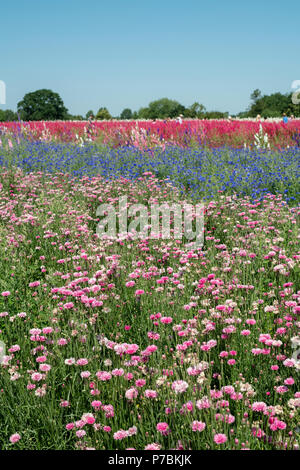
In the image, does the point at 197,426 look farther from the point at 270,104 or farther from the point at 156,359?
the point at 270,104

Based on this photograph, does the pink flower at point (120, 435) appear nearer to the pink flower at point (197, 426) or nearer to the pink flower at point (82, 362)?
the pink flower at point (197, 426)

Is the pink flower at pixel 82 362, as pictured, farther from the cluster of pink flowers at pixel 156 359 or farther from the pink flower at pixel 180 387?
the pink flower at pixel 180 387

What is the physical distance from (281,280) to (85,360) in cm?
192

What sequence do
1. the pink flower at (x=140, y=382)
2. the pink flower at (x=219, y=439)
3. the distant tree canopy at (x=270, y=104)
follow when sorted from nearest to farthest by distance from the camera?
the pink flower at (x=219, y=439) → the pink flower at (x=140, y=382) → the distant tree canopy at (x=270, y=104)

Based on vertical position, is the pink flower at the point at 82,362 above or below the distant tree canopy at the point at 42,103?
below

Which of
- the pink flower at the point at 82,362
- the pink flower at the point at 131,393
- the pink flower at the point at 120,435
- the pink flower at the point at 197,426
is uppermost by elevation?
the pink flower at the point at 82,362

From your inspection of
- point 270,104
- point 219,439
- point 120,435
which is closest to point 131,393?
point 120,435

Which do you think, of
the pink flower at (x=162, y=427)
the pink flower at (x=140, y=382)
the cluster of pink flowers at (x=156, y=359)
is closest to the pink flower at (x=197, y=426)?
the cluster of pink flowers at (x=156, y=359)

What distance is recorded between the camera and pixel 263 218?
17.1ft

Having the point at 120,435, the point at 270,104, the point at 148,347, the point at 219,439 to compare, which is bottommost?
the point at 120,435

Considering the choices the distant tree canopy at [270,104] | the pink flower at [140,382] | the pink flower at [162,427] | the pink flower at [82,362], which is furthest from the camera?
the distant tree canopy at [270,104]

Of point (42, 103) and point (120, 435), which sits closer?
point (120, 435)

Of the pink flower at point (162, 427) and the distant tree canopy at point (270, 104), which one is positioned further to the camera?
the distant tree canopy at point (270, 104)

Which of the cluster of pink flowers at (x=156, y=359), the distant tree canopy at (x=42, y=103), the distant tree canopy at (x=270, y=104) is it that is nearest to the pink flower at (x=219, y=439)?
the cluster of pink flowers at (x=156, y=359)
